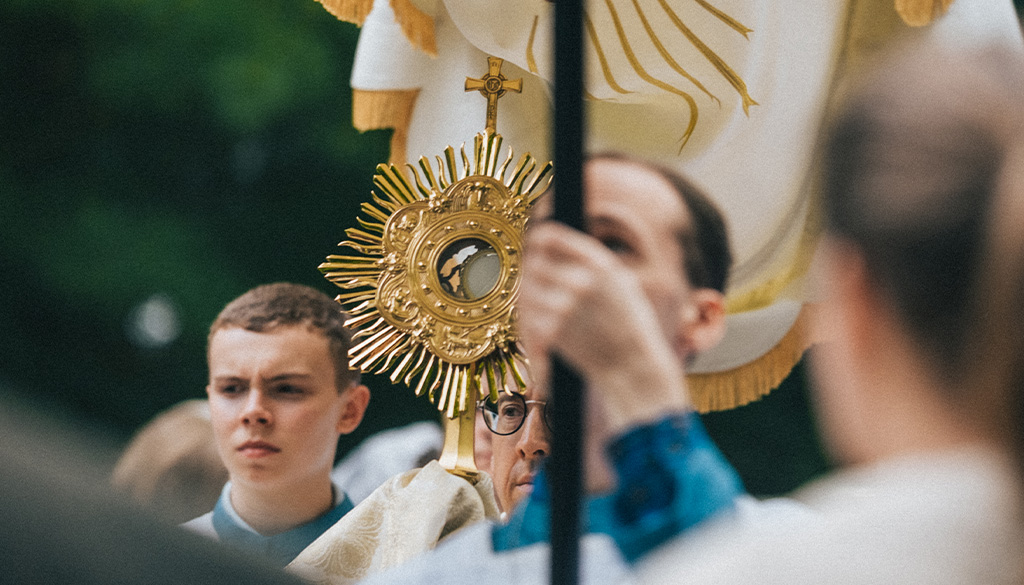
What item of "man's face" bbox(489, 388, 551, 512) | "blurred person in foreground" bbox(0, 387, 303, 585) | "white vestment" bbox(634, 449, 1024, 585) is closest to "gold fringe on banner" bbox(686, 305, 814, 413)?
"man's face" bbox(489, 388, 551, 512)

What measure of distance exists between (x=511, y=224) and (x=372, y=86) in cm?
35

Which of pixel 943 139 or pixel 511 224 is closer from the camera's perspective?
pixel 943 139

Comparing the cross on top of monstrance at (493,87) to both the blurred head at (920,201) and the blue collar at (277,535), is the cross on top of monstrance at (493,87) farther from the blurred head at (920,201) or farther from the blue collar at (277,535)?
the blurred head at (920,201)

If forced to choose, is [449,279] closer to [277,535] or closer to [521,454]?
[521,454]

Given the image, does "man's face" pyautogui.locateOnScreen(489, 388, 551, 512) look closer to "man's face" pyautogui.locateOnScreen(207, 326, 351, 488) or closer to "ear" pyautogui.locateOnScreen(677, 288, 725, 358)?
"man's face" pyautogui.locateOnScreen(207, 326, 351, 488)

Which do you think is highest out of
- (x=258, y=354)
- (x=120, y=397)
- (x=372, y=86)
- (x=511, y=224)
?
(x=372, y=86)

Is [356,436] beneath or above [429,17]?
beneath

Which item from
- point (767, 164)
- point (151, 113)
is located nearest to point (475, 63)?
point (767, 164)

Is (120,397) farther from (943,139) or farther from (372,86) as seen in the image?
(943,139)

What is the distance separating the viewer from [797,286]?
168cm

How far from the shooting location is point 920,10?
5.22 ft

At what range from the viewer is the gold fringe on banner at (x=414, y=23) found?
1.65m

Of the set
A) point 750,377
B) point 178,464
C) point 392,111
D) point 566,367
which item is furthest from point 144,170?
point 566,367

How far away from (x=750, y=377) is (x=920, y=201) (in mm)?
1085
